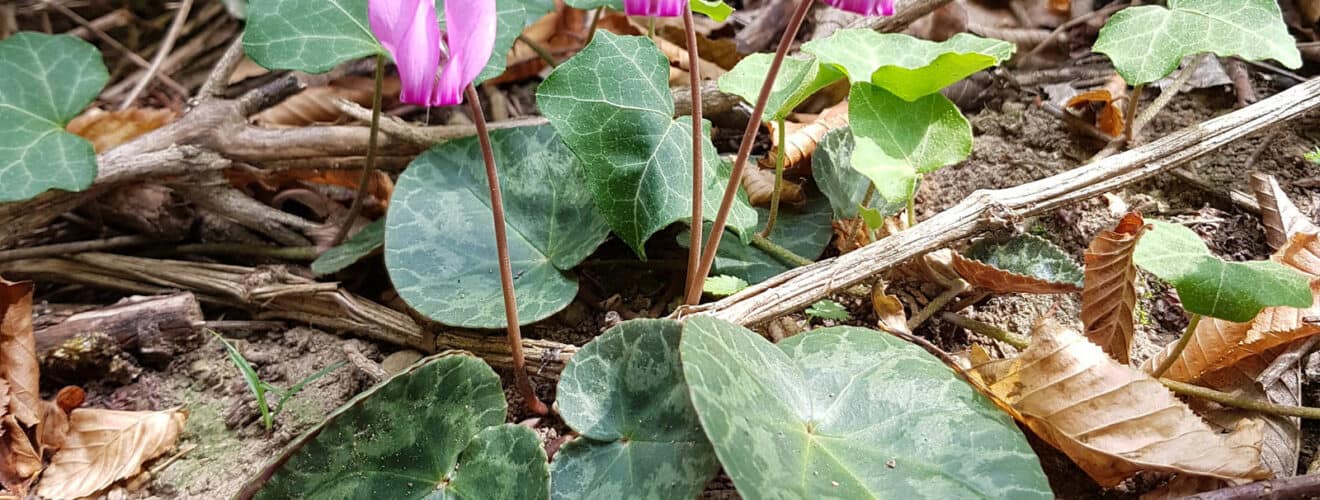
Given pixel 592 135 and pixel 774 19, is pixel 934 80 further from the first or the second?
pixel 774 19

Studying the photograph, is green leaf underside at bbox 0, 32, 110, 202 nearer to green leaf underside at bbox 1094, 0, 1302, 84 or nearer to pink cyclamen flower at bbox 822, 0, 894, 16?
pink cyclamen flower at bbox 822, 0, 894, 16

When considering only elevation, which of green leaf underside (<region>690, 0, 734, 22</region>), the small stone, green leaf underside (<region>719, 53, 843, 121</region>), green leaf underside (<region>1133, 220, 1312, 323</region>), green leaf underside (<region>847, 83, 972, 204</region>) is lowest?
the small stone

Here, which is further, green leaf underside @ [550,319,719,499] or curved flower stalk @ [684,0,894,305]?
green leaf underside @ [550,319,719,499]

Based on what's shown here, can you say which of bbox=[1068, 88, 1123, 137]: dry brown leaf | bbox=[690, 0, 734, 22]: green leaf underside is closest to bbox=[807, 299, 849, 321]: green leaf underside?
bbox=[690, 0, 734, 22]: green leaf underside

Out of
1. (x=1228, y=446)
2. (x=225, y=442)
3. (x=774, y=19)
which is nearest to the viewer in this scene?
(x=1228, y=446)

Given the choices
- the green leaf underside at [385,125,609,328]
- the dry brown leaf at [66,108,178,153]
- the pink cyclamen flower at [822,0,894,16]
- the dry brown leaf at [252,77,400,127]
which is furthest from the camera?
the dry brown leaf at [252,77,400,127]

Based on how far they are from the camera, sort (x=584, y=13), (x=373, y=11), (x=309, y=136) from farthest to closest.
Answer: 1. (x=584, y=13)
2. (x=309, y=136)
3. (x=373, y=11)

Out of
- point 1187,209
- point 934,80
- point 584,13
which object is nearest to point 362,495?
point 934,80

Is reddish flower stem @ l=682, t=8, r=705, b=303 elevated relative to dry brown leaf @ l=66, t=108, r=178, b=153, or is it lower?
elevated
